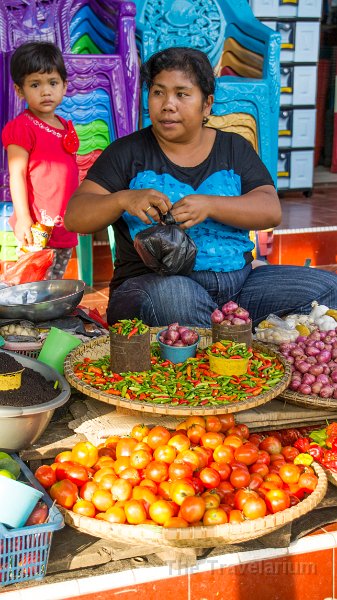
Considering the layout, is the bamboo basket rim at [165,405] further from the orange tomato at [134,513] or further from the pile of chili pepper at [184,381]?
the orange tomato at [134,513]

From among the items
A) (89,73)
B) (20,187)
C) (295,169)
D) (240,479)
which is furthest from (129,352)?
(295,169)

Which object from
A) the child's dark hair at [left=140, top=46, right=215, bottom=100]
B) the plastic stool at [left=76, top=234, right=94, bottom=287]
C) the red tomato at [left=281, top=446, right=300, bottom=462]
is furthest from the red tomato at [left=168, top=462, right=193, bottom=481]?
the plastic stool at [left=76, top=234, right=94, bottom=287]

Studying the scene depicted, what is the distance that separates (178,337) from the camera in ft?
7.61

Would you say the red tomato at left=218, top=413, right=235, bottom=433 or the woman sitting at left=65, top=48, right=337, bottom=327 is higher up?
the woman sitting at left=65, top=48, right=337, bottom=327

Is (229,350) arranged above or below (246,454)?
above

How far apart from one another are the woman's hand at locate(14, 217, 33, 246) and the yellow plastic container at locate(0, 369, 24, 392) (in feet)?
5.35

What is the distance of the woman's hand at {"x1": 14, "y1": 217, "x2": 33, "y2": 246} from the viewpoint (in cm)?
349

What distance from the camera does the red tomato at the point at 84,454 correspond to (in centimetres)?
190

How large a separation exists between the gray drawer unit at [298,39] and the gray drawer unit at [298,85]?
0.07 m

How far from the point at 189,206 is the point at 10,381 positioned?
0.86 m

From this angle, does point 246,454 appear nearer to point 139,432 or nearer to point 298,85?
point 139,432

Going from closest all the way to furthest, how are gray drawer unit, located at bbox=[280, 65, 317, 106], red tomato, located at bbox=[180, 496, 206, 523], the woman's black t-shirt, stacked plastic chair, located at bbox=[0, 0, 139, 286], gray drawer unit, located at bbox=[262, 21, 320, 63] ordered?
red tomato, located at bbox=[180, 496, 206, 523], the woman's black t-shirt, stacked plastic chair, located at bbox=[0, 0, 139, 286], gray drawer unit, located at bbox=[262, 21, 320, 63], gray drawer unit, located at bbox=[280, 65, 317, 106]

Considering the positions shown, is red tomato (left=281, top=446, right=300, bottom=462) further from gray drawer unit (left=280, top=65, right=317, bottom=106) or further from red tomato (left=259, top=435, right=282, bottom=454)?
gray drawer unit (left=280, top=65, right=317, bottom=106)

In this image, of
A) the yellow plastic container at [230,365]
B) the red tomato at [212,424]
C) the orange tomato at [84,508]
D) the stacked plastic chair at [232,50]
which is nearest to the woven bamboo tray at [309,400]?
the yellow plastic container at [230,365]
